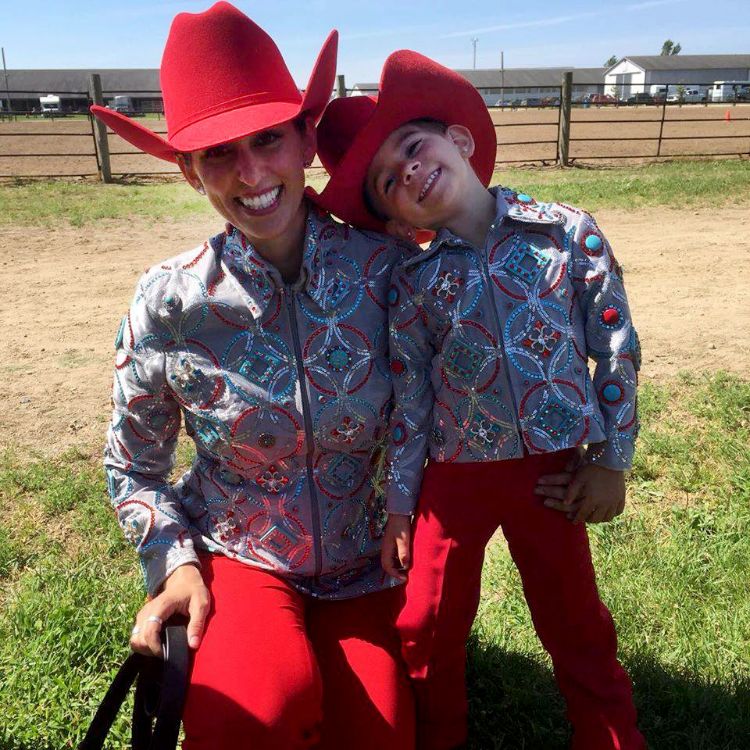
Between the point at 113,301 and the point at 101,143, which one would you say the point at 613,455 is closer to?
the point at 113,301

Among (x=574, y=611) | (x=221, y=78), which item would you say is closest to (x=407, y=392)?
(x=574, y=611)

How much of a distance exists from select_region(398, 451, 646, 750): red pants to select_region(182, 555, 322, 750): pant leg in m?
0.27

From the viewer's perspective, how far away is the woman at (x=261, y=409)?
1.66 metres

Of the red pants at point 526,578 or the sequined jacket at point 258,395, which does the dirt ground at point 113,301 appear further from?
the red pants at point 526,578

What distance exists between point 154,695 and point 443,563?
2.22ft

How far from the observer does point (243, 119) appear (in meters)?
1.63

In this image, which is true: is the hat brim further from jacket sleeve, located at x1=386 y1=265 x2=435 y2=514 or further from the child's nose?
jacket sleeve, located at x1=386 y1=265 x2=435 y2=514

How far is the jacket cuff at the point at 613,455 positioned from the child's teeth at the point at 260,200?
891mm

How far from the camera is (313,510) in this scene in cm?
183

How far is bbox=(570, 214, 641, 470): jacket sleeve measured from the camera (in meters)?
1.71

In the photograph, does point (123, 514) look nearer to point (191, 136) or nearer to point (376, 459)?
point (376, 459)

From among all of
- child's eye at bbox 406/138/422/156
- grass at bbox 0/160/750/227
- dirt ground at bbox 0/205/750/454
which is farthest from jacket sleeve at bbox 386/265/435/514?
grass at bbox 0/160/750/227

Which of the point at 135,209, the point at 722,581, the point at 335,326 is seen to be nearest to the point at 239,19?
the point at 335,326

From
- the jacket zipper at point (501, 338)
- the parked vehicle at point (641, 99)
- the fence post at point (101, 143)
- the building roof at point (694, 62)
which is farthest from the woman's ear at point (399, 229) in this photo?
the building roof at point (694, 62)
